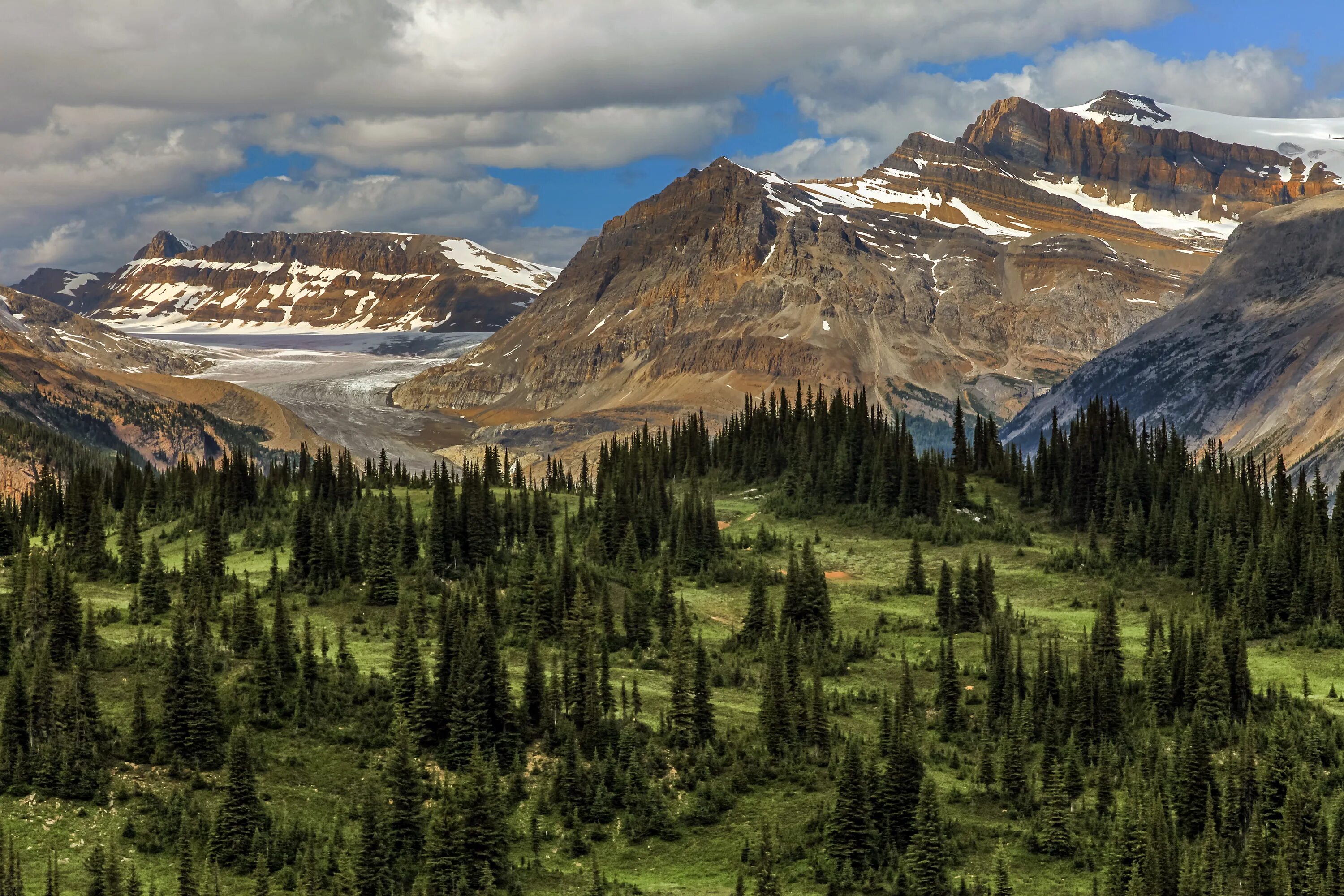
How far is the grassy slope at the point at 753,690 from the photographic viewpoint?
7300cm

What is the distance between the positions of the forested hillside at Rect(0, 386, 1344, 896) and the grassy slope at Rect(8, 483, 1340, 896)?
0.29 m

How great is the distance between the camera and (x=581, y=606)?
104438 mm

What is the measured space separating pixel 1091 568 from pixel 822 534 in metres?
33.1

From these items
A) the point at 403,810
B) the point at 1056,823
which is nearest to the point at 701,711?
the point at 403,810

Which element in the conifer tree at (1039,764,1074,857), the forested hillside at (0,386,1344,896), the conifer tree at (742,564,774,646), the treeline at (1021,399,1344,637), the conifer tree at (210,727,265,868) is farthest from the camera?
the treeline at (1021,399,1344,637)

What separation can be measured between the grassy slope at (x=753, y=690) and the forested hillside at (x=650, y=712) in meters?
0.29

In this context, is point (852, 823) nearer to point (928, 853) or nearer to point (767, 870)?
point (928, 853)

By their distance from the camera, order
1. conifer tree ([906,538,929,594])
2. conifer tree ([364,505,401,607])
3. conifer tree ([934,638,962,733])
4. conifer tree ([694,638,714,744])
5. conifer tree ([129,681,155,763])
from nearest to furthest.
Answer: conifer tree ([129,681,155,763])
conifer tree ([694,638,714,744])
conifer tree ([934,638,962,733])
conifer tree ([364,505,401,607])
conifer tree ([906,538,929,594])

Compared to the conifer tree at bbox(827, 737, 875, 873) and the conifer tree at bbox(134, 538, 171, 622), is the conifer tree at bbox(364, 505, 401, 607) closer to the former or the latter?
the conifer tree at bbox(134, 538, 171, 622)

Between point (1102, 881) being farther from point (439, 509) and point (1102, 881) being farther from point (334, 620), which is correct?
point (439, 509)

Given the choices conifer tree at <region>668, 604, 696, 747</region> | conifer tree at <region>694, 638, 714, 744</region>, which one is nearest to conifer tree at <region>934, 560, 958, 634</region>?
conifer tree at <region>668, 604, 696, 747</region>

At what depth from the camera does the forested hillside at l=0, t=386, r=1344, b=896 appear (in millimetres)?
73375

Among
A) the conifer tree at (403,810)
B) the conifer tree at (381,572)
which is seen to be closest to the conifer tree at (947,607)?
the conifer tree at (381,572)

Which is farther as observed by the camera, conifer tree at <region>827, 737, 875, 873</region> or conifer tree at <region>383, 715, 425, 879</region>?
conifer tree at <region>827, 737, 875, 873</region>
